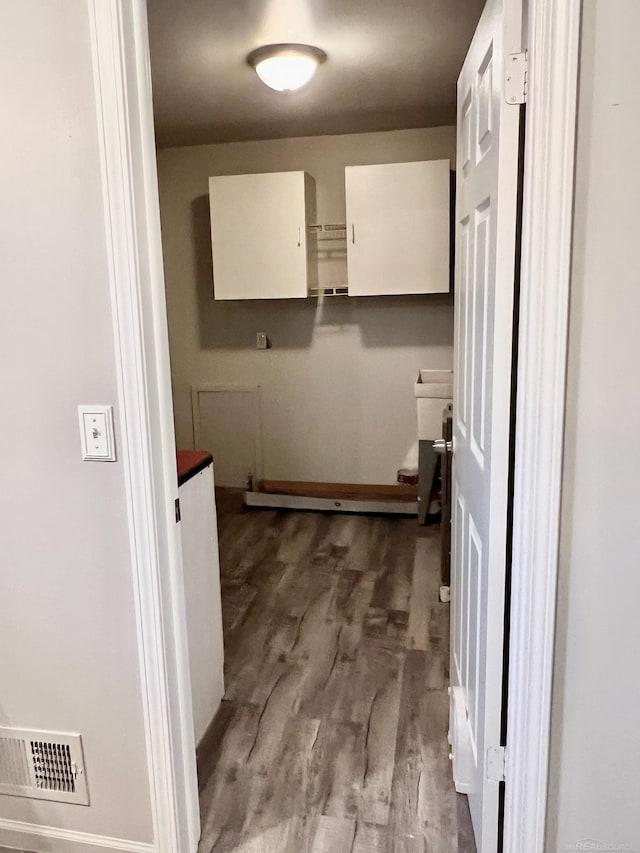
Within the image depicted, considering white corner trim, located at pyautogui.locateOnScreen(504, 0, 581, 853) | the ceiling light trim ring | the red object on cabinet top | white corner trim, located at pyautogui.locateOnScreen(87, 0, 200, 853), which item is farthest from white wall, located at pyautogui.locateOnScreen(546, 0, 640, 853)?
the ceiling light trim ring

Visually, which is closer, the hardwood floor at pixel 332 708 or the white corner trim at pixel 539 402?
the white corner trim at pixel 539 402

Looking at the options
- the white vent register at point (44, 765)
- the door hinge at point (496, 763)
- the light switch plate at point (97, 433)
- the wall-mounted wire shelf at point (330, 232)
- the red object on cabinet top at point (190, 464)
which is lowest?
the white vent register at point (44, 765)

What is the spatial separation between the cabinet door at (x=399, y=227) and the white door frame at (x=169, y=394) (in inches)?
98.7

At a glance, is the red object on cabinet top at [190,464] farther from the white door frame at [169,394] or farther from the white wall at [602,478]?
the white wall at [602,478]

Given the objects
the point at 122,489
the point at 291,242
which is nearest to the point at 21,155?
the point at 122,489

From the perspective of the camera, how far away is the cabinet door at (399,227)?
12.1ft

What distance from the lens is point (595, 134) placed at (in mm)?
1149

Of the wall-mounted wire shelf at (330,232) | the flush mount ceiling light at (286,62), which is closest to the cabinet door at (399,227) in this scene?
the wall-mounted wire shelf at (330,232)

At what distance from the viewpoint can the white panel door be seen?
4.14ft

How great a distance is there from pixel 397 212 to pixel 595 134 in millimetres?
2686

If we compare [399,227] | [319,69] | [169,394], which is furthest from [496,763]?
[399,227]

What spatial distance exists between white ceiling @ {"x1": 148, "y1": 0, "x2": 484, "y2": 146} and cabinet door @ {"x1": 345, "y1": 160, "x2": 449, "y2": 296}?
327mm

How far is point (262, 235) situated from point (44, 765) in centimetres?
300

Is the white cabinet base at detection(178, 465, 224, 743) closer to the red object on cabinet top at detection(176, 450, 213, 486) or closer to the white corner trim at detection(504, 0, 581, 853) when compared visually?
the red object on cabinet top at detection(176, 450, 213, 486)
